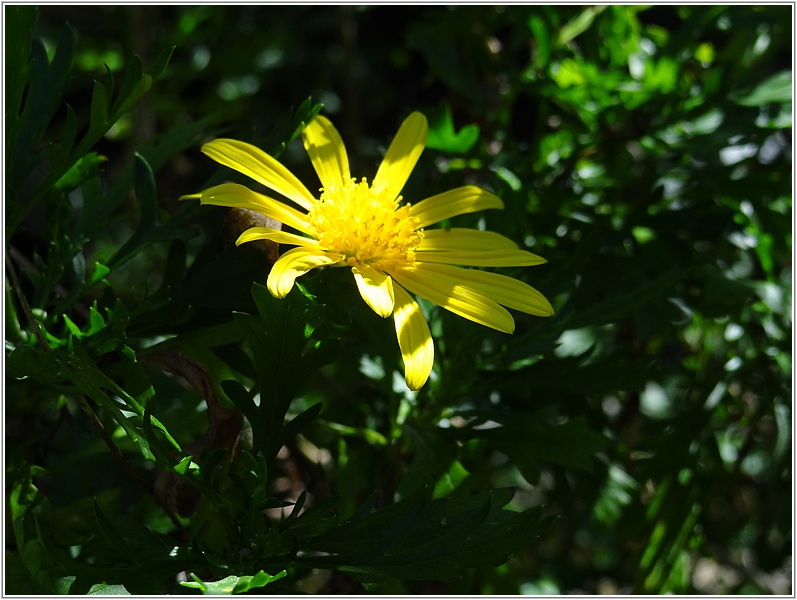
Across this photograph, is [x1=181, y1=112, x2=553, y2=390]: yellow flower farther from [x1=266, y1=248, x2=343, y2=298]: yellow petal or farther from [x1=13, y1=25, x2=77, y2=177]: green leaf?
[x1=13, y1=25, x2=77, y2=177]: green leaf

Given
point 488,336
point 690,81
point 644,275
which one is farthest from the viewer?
point 690,81

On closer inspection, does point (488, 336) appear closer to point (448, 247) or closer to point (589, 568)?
point (448, 247)

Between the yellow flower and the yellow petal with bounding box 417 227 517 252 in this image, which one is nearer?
the yellow flower

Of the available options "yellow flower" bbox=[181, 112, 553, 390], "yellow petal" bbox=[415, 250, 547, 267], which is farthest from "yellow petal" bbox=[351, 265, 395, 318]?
"yellow petal" bbox=[415, 250, 547, 267]

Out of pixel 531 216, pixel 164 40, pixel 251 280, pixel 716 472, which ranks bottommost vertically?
pixel 716 472

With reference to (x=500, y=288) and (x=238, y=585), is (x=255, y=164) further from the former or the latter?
(x=238, y=585)

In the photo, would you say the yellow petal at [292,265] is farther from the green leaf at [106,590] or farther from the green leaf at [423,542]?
the green leaf at [106,590]

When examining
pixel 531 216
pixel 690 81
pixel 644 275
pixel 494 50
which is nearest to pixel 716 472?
pixel 644 275
